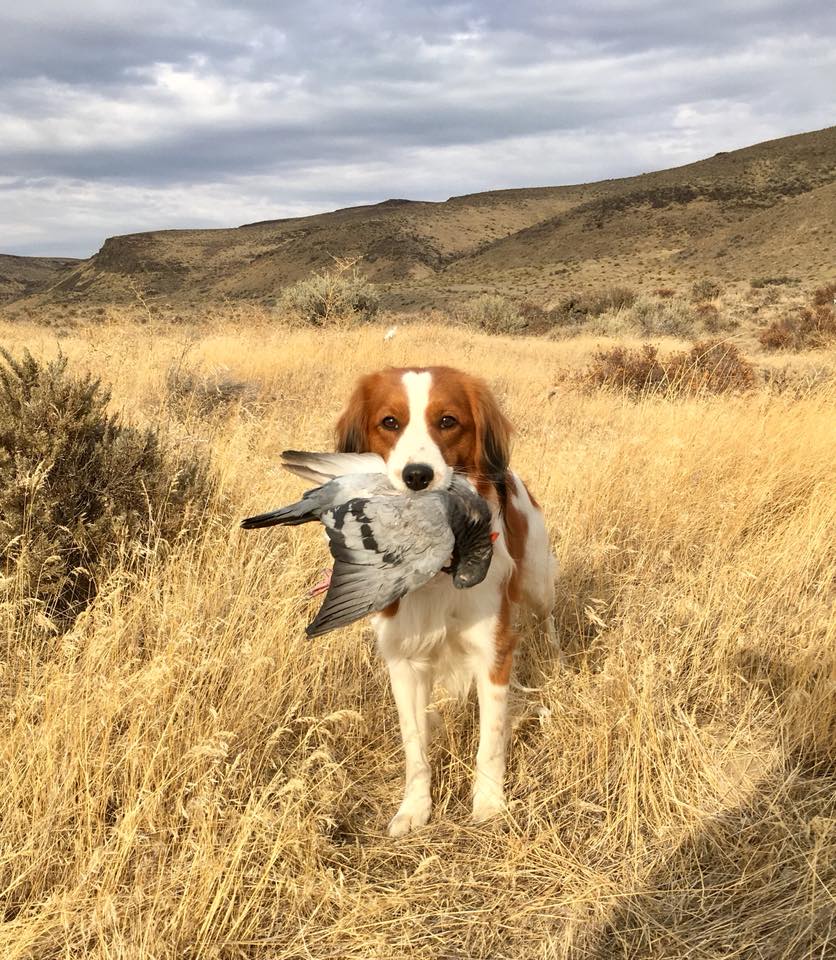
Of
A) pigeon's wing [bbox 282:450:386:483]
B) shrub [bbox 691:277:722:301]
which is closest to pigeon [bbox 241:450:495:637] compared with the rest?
pigeon's wing [bbox 282:450:386:483]

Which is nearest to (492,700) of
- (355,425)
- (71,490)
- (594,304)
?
(355,425)

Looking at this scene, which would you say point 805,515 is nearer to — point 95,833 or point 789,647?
point 789,647

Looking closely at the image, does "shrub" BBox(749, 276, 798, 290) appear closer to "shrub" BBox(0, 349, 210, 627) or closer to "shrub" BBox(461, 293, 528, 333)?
"shrub" BBox(461, 293, 528, 333)

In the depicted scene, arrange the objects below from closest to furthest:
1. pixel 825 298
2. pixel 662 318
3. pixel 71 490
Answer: pixel 71 490 → pixel 662 318 → pixel 825 298

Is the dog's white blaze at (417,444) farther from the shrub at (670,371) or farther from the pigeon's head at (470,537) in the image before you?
the shrub at (670,371)

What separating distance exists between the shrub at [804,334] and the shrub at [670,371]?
3902 millimetres

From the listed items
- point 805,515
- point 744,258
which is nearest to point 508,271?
point 744,258

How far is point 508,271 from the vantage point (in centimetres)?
5719

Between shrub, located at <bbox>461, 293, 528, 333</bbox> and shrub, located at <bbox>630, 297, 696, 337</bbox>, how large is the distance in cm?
308

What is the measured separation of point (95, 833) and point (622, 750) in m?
1.62

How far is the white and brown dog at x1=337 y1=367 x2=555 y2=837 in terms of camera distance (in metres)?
2.43

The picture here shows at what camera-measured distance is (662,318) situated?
1867 cm

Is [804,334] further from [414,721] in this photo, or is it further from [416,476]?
[416,476]

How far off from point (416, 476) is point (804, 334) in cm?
1375
